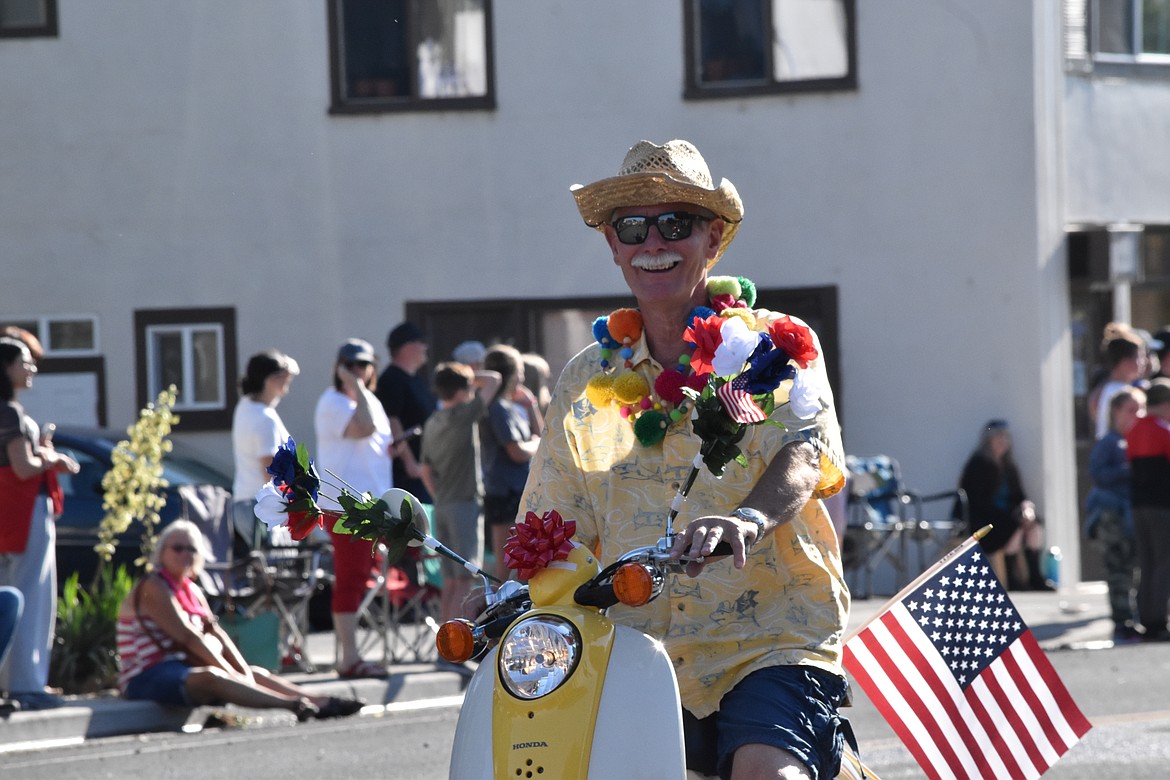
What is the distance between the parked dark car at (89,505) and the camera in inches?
492

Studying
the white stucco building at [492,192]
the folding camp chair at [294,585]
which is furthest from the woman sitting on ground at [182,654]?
the white stucco building at [492,192]

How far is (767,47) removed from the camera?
16531 mm

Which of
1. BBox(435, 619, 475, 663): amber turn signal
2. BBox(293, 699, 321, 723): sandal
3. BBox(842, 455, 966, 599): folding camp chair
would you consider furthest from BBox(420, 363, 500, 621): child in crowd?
BBox(435, 619, 475, 663): amber turn signal

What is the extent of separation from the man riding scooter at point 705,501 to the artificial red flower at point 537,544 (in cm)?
34

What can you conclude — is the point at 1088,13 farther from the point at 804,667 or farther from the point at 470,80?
the point at 804,667

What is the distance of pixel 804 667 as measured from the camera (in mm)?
3924

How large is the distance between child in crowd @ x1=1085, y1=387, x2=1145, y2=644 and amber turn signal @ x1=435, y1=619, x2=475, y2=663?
9.77 metres

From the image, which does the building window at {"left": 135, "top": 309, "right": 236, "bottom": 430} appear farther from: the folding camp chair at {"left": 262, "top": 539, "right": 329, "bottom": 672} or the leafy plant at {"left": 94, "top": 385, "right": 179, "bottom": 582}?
the leafy plant at {"left": 94, "top": 385, "right": 179, "bottom": 582}

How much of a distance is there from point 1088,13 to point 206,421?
8831 millimetres

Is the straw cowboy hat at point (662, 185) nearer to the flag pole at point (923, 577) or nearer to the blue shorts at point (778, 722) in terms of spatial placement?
the blue shorts at point (778, 722)

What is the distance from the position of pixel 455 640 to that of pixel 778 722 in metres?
0.68

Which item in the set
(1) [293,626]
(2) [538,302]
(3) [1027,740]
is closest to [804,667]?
(3) [1027,740]

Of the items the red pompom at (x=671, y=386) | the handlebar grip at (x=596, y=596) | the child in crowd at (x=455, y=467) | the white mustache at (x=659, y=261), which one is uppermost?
the white mustache at (x=659, y=261)

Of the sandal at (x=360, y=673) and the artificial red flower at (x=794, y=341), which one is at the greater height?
the artificial red flower at (x=794, y=341)
